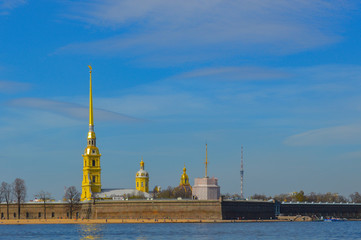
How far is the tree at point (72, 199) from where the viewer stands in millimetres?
163850

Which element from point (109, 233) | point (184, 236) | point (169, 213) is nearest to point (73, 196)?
point (169, 213)

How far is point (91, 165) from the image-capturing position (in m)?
176

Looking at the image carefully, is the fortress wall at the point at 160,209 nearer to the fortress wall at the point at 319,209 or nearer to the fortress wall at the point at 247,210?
the fortress wall at the point at 247,210

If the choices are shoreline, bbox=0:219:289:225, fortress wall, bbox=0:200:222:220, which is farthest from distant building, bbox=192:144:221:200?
shoreline, bbox=0:219:289:225

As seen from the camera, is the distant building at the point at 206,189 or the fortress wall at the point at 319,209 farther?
the fortress wall at the point at 319,209

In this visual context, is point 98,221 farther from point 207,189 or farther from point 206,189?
point 207,189

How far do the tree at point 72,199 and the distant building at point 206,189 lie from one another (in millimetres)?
26584

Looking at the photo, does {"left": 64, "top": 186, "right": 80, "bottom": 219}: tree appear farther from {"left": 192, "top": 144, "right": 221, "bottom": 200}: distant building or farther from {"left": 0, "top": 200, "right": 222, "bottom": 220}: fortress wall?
{"left": 192, "top": 144, "right": 221, "bottom": 200}: distant building

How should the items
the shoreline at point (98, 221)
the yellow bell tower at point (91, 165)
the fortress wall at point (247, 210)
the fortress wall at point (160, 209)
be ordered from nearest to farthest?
the shoreline at point (98, 221) < the fortress wall at point (160, 209) < the fortress wall at point (247, 210) < the yellow bell tower at point (91, 165)

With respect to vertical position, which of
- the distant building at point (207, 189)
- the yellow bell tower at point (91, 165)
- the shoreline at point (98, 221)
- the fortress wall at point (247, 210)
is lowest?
the shoreline at point (98, 221)

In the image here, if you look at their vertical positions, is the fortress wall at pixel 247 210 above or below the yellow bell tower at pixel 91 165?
below

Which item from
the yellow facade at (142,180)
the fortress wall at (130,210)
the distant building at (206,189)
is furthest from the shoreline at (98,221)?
the yellow facade at (142,180)

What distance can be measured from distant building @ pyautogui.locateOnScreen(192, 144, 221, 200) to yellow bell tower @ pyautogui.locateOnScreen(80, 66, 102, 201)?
27.6 metres

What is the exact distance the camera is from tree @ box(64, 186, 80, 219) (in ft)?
538
